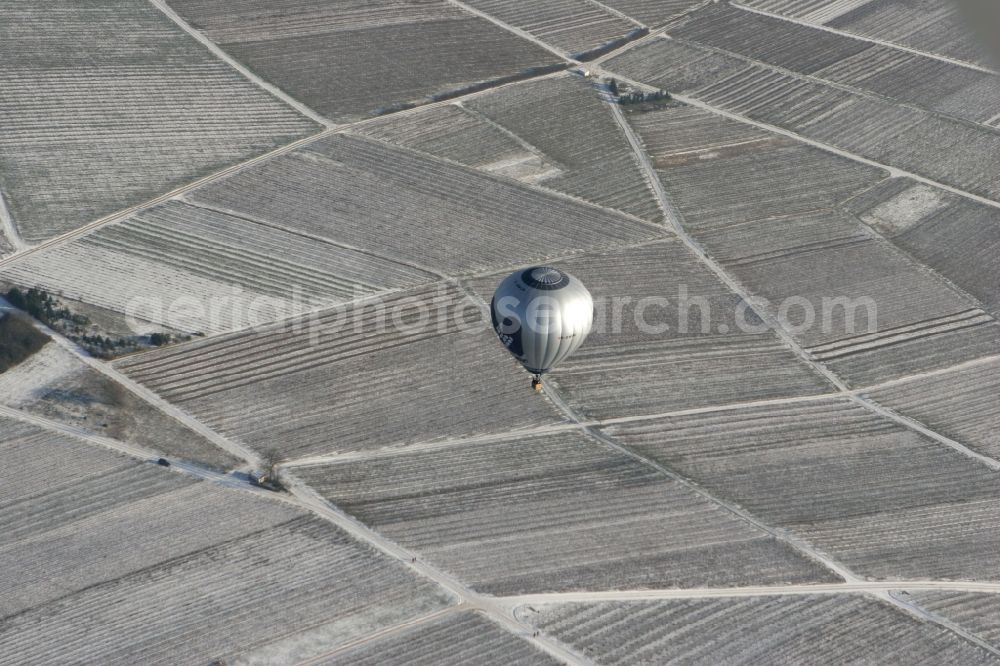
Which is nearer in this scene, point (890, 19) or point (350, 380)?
point (350, 380)

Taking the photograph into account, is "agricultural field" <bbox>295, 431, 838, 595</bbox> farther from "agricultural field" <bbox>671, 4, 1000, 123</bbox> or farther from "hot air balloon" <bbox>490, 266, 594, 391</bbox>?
"agricultural field" <bbox>671, 4, 1000, 123</bbox>

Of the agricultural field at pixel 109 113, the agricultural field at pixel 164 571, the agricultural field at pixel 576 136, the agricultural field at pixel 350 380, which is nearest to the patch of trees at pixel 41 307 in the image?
the agricultural field at pixel 350 380

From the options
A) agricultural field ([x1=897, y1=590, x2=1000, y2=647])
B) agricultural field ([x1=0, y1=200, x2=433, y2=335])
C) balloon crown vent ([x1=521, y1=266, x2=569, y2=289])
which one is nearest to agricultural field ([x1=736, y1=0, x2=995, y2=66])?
agricultural field ([x1=0, y1=200, x2=433, y2=335])

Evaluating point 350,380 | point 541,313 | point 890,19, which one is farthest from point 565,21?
point 541,313

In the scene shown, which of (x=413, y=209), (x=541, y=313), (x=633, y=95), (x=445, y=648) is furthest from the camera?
(x=633, y=95)

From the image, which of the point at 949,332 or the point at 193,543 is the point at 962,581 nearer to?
the point at 949,332

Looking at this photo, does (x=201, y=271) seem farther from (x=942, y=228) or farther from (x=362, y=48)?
(x=942, y=228)
